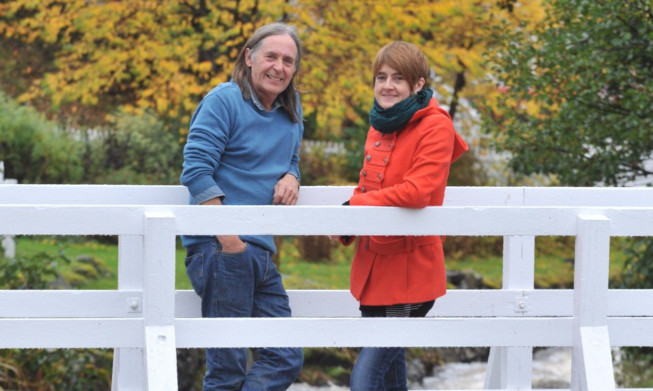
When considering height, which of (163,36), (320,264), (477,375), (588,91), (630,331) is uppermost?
(163,36)

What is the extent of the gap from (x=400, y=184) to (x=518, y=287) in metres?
1.16

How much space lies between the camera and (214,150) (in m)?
3.82

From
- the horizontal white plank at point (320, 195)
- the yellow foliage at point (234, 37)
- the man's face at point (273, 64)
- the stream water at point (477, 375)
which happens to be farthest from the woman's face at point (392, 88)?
the stream water at point (477, 375)

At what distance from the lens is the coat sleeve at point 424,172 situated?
3.58m

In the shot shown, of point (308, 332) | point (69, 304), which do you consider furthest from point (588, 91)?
point (69, 304)

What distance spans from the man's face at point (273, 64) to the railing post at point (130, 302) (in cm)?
85

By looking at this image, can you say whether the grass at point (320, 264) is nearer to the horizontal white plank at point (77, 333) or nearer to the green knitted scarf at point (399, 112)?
the green knitted scarf at point (399, 112)

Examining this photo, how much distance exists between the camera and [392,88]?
12.5 ft

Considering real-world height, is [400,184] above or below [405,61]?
below

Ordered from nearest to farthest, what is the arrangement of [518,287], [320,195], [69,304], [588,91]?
[69,304]
[320,195]
[518,287]
[588,91]

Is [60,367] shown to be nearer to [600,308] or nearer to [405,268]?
[405,268]

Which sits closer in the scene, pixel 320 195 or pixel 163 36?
pixel 320 195

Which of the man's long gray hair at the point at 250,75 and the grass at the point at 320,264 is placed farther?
the grass at the point at 320,264

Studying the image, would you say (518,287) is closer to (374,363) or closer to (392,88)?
(374,363)
